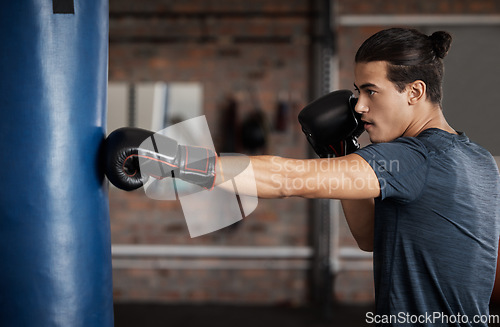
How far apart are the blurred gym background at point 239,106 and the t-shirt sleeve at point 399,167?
287 centimetres

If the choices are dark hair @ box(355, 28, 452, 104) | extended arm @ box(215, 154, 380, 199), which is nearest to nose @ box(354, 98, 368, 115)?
dark hair @ box(355, 28, 452, 104)

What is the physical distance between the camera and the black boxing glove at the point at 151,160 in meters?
1.06

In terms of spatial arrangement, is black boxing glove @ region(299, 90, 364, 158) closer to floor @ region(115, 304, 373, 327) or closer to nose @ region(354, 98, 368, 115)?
nose @ region(354, 98, 368, 115)

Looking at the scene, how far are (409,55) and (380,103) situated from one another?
0.51 ft

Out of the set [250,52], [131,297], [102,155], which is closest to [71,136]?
[102,155]

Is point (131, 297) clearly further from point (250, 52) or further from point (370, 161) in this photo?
point (370, 161)

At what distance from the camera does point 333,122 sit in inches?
58.4

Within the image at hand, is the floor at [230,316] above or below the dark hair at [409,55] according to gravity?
below

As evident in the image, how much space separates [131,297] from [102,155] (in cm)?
325

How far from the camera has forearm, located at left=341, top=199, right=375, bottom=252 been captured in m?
1.54

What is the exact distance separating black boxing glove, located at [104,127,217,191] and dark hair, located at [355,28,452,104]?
0.56m

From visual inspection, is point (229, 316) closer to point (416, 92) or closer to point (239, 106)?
point (239, 106)

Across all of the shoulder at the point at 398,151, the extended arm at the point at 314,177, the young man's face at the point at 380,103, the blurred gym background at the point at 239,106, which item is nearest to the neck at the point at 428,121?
the young man's face at the point at 380,103

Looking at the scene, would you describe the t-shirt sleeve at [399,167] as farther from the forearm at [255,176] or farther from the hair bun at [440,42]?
the hair bun at [440,42]
